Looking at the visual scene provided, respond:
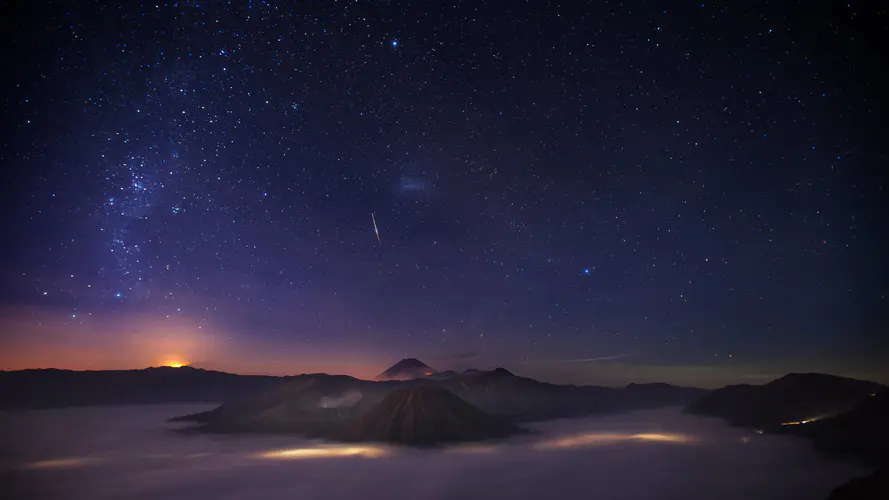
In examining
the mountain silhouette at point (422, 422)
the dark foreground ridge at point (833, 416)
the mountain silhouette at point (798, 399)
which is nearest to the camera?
the dark foreground ridge at point (833, 416)

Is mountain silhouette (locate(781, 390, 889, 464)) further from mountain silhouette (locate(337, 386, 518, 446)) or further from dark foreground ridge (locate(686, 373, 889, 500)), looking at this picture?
mountain silhouette (locate(337, 386, 518, 446))

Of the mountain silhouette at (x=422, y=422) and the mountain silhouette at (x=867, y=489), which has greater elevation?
the mountain silhouette at (x=867, y=489)

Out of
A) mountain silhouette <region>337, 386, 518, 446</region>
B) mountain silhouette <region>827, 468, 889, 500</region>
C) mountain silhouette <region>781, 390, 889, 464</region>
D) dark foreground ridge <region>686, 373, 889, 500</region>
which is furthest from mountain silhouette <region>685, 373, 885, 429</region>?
mountain silhouette <region>827, 468, 889, 500</region>

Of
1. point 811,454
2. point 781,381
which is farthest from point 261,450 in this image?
point 781,381

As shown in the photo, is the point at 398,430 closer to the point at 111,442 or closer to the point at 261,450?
the point at 261,450

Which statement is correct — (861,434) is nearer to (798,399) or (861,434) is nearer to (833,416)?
(833,416)

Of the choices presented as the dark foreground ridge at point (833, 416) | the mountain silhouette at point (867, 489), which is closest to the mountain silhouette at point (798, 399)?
the dark foreground ridge at point (833, 416)

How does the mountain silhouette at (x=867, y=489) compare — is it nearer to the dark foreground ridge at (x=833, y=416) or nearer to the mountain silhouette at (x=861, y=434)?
the dark foreground ridge at (x=833, y=416)

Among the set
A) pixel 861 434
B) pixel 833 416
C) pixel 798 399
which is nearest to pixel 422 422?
pixel 861 434
